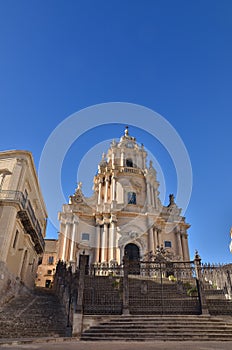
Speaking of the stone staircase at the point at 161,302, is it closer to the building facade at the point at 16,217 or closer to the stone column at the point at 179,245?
the building facade at the point at 16,217

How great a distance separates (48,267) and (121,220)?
46.5 feet

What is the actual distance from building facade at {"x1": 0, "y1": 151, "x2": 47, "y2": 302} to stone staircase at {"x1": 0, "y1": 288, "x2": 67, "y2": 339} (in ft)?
6.15

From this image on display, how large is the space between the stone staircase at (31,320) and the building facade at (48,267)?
18.3 m

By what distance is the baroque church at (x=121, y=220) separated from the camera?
1101 inches

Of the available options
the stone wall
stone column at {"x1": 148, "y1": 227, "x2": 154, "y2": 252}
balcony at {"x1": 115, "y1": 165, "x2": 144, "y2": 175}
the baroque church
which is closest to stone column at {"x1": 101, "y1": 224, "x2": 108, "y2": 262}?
the baroque church

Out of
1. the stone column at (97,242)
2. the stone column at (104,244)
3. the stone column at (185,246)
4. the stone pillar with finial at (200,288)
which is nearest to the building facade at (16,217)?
the stone column at (97,242)

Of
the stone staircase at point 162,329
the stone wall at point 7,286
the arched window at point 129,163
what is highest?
the arched window at point 129,163

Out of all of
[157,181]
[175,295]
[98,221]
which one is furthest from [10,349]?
[157,181]

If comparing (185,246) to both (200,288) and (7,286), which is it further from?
(7,286)

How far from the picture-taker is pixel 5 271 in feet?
51.2

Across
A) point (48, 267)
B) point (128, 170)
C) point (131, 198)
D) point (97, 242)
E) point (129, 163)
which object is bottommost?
point (48, 267)

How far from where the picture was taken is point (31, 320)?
37.3 feet

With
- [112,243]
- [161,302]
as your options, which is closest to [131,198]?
[112,243]

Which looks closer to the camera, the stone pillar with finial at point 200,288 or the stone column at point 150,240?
the stone pillar with finial at point 200,288
